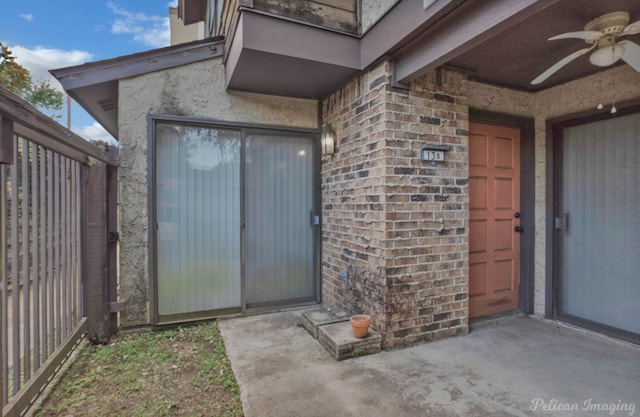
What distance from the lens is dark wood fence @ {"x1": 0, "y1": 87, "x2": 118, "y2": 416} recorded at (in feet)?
5.18

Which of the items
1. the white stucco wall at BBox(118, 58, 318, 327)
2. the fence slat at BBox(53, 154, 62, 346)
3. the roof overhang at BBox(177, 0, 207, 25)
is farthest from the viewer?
Answer: the roof overhang at BBox(177, 0, 207, 25)

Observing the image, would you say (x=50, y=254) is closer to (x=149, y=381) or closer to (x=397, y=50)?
(x=149, y=381)

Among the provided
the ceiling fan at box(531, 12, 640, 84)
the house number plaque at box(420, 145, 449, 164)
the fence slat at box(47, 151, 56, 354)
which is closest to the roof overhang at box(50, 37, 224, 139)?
the fence slat at box(47, 151, 56, 354)

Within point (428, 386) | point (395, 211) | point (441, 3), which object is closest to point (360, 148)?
point (395, 211)

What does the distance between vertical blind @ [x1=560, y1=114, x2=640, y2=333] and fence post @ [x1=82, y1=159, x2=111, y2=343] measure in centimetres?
445

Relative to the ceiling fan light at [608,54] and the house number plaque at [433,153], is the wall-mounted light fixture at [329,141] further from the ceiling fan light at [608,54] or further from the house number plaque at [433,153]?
the ceiling fan light at [608,54]

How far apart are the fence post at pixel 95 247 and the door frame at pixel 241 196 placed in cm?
37

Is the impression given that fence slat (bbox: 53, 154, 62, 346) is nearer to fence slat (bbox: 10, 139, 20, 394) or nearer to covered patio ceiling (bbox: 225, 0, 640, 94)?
fence slat (bbox: 10, 139, 20, 394)

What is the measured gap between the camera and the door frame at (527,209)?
3.43m

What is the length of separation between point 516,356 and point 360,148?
2.14 metres

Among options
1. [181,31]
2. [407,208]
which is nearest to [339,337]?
[407,208]

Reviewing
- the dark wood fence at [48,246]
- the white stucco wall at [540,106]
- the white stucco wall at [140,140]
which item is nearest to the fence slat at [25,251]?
the dark wood fence at [48,246]

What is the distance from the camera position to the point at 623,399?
1.91 meters

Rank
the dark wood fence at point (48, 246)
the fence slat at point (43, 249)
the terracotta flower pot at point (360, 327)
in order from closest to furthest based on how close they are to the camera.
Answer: the dark wood fence at point (48, 246)
the fence slat at point (43, 249)
the terracotta flower pot at point (360, 327)
